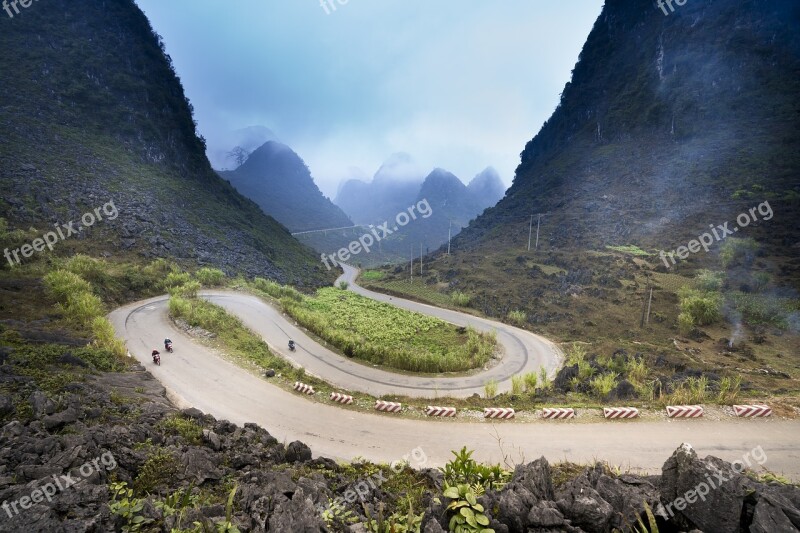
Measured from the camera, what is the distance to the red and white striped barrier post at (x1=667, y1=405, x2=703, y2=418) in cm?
1116

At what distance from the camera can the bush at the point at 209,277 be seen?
109 feet

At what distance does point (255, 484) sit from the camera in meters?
6.17

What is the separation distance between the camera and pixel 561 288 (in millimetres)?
44094

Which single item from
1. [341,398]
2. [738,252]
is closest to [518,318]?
[738,252]

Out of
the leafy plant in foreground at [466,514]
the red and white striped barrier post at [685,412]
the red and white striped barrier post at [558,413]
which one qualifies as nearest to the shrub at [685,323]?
the red and white striped barrier post at [685,412]

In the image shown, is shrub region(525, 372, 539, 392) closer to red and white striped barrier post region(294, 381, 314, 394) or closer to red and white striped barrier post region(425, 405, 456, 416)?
red and white striped barrier post region(425, 405, 456, 416)

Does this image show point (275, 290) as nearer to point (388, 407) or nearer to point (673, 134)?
point (388, 407)

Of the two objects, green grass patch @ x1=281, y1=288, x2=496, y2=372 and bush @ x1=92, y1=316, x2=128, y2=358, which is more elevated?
bush @ x1=92, y1=316, x2=128, y2=358

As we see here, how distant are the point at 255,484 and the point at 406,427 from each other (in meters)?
6.50

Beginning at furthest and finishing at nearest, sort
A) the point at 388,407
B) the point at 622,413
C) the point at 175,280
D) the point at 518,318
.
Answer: the point at 518,318 < the point at 175,280 < the point at 388,407 < the point at 622,413

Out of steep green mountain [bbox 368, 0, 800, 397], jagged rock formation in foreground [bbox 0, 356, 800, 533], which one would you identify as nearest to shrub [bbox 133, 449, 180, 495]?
jagged rock formation in foreground [bbox 0, 356, 800, 533]

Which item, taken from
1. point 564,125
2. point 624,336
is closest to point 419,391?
point 624,336

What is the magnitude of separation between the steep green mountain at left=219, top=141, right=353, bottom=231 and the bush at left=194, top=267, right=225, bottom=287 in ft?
340

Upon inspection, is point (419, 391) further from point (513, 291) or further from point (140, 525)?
point (513, 291)
